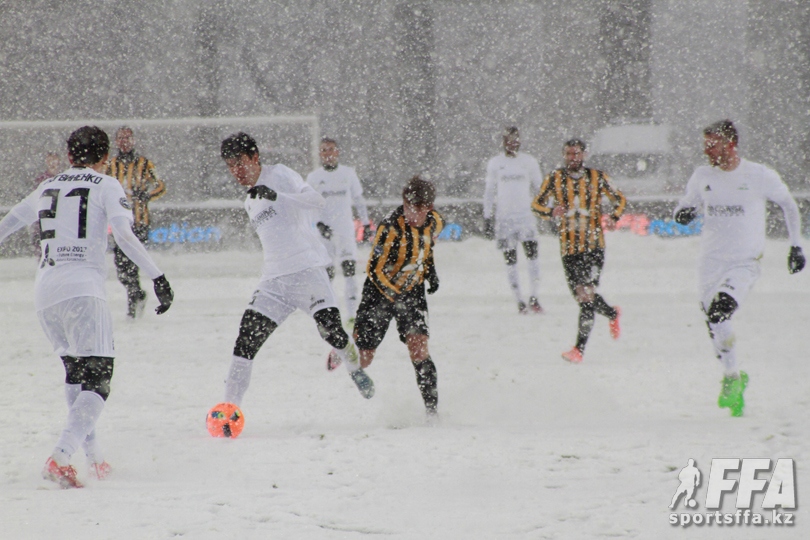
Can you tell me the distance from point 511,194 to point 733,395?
488 centimetres

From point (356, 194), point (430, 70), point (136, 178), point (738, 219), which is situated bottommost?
point (738, 219)

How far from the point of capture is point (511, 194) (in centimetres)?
1003

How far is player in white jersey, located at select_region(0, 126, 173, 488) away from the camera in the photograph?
420 cm

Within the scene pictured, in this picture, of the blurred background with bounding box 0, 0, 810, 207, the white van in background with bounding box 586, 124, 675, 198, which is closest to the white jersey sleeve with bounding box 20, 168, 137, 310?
the white van in background with bounding box 586, 124, 675, 198

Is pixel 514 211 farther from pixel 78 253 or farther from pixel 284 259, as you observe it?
pixel 78 253

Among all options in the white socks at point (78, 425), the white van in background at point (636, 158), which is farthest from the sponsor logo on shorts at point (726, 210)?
the white van in background at point (636, 158)

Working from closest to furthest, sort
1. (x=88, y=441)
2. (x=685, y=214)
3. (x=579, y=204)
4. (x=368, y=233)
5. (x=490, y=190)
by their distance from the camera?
1. (x=88, y=441)
2. (x=685, y=214)
3. (x=579, y=204)
4. (x=368, y=233)
5. (x=490, y=190)

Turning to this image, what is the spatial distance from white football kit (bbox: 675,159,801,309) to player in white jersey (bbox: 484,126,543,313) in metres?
4.04

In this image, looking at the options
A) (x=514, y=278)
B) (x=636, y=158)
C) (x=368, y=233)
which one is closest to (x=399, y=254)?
(x=368, y=233)

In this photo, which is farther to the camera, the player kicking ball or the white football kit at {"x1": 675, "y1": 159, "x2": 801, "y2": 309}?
the white football kit at {"x1": 675, "y1": 159, "x2": 801, "y2": 309}

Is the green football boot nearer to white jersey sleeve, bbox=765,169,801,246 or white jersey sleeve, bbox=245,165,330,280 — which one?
white jersey sleeve, bbox=765,169,801,246

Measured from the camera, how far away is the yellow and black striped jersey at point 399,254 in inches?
211

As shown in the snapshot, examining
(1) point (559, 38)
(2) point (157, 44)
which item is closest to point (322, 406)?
(1) point (559, 38)

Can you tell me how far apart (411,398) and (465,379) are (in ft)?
2.52
